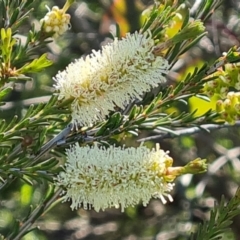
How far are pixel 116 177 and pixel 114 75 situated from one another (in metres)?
0.12

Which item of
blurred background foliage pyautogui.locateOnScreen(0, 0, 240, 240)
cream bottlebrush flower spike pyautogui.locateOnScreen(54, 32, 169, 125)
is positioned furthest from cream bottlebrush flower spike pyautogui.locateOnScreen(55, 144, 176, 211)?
blurred background foliage pyautogui.locateOnScreen(0, 0, 240, 240)

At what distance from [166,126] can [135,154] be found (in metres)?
0.18

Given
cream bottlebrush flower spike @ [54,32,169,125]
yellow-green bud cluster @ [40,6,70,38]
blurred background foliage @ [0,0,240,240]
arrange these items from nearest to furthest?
1. cream bottlebrush flower spike @ [54,32,169,125]
2. yellow-green bud cluster @ [40,6,70,38]
3. blurred background foliage @ [0,0,240,240]

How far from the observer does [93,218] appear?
7.34 ft

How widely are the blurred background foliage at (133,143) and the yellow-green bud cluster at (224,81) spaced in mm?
1048

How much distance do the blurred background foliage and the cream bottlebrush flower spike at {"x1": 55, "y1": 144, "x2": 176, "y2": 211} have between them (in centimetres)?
110

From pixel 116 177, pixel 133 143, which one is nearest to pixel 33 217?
pixel 116 177

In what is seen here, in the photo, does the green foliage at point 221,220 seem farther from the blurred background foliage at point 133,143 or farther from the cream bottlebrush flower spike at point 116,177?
the blurred background foliage at point 133,143

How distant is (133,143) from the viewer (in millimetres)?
1924

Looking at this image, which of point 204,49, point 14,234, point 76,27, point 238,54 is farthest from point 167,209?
point 238,54

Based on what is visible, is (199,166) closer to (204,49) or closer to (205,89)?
(205,89)

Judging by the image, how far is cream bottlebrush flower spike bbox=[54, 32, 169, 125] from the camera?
68 cm

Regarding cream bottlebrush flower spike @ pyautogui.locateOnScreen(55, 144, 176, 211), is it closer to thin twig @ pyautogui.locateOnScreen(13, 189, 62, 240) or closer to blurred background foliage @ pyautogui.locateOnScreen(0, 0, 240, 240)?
thin twig @ pyautogui.locateOnScreen(13, 189, 62, 240)

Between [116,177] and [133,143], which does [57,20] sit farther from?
[133,143]
